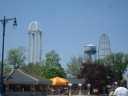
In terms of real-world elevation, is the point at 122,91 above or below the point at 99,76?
below

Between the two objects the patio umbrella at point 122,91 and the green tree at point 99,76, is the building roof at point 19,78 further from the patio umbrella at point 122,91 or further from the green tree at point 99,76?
the patio umbrella at point 122,91

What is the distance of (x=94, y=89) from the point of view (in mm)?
60938

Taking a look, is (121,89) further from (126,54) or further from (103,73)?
(126,54)

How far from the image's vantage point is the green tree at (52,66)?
263 feet

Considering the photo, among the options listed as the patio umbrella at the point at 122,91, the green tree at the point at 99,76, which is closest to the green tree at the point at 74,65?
the green tree at the point at 99,76

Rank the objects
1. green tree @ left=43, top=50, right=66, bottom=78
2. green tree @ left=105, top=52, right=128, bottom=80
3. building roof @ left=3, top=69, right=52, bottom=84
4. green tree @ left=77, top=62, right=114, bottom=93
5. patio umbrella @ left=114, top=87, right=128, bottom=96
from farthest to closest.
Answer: green tree @ left=105, top=52, right=128, bottom=80 < green tree @ left=43, top=50, right=66, bottom=78 < green tree @ left=77, top=62, right=114, bottom=93 < building roof @ left=3, top=69, right=52, bottom=84 < patio umbrella @ left=114, top=87, right=128, bottom=96

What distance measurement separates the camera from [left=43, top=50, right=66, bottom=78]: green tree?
80.2 metres

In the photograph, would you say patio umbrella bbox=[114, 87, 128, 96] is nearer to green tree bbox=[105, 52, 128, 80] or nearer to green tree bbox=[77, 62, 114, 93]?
green tree bbox=[77, 62, 114, 93]

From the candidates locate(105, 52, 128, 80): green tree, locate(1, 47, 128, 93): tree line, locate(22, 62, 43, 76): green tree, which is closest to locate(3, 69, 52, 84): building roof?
locate(1, 47, 128, 93): tree line

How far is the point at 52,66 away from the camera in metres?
81.8

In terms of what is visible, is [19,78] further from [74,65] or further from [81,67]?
[74,65]

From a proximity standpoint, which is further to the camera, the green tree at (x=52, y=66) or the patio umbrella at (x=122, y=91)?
the green tree at (x=52, y=66)

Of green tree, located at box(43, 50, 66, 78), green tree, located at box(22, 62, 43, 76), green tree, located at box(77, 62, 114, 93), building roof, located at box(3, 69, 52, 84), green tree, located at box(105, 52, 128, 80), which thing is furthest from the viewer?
green tree, located at box(105, 52, 128, 80)


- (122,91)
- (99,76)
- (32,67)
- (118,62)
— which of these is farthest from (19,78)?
(118,62)
